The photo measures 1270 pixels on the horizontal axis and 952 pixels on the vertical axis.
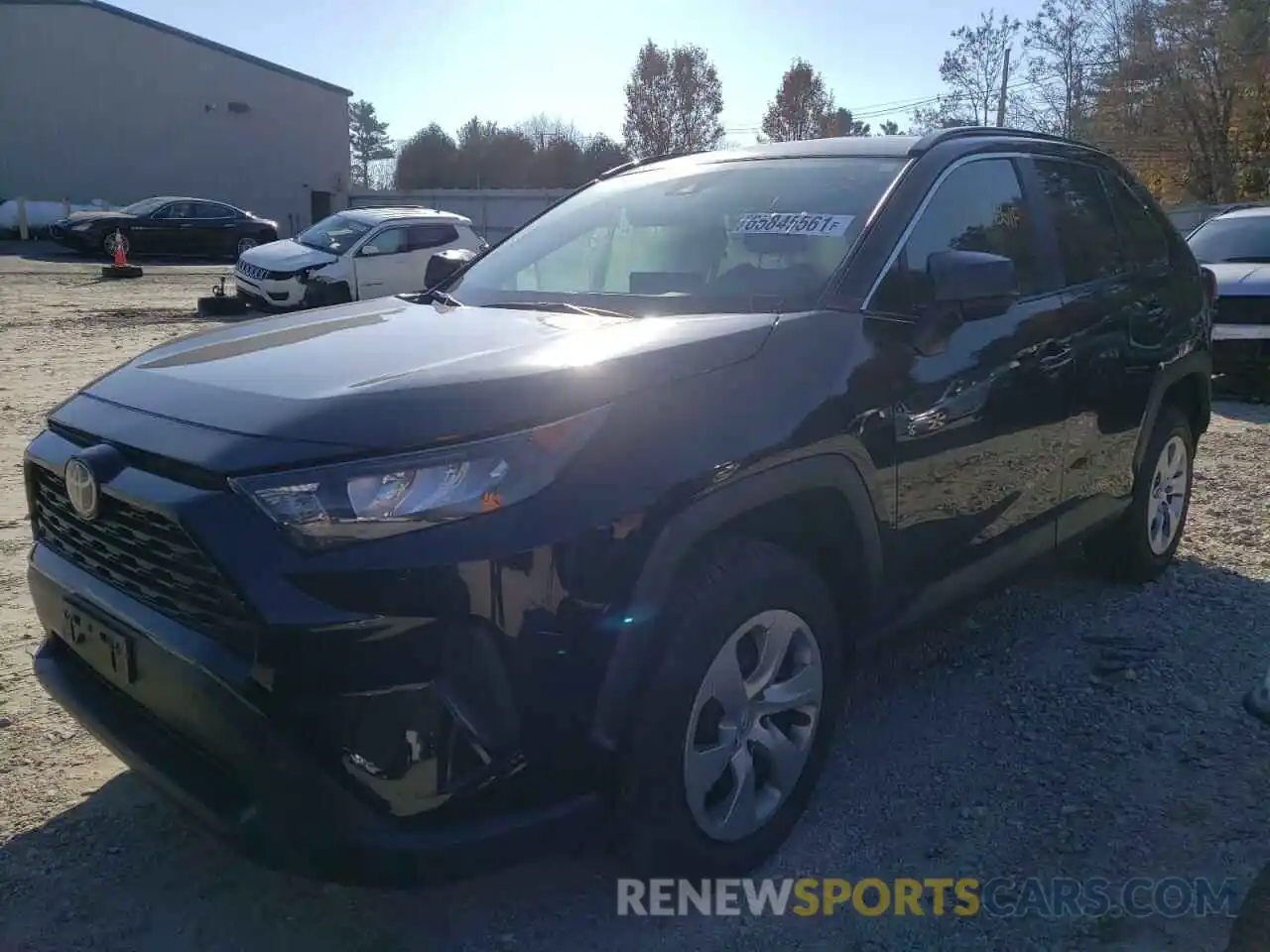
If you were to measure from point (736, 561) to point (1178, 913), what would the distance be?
4.71 ft

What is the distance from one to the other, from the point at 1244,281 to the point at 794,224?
7.88 meters

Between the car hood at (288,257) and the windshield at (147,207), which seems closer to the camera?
the car hood at (288,257)

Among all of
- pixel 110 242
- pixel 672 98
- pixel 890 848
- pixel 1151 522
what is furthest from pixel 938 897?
pixel 672 98

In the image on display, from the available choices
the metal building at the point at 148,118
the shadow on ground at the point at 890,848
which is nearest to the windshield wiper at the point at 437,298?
the shadow on ground at the point at 890,848

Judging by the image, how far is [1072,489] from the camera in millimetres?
3854

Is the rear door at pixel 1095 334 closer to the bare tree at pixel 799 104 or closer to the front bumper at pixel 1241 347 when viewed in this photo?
the front bumper at pixel 1241 347

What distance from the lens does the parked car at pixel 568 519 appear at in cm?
200

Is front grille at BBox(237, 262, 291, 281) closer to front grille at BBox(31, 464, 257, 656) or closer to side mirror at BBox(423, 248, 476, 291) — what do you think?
side mirror at BBox(423, 248, 476, 291)

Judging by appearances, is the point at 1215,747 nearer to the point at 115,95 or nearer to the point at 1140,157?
the point at 1140,157

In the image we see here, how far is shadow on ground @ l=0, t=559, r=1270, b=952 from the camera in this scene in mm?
2508

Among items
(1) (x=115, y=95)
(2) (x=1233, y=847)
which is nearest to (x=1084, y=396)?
(2) (x=1233, y=847)

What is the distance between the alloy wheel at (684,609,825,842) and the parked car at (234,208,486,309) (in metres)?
12.9

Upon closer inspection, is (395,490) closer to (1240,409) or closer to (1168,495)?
(1168,495)

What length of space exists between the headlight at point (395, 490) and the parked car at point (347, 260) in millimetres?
13164
